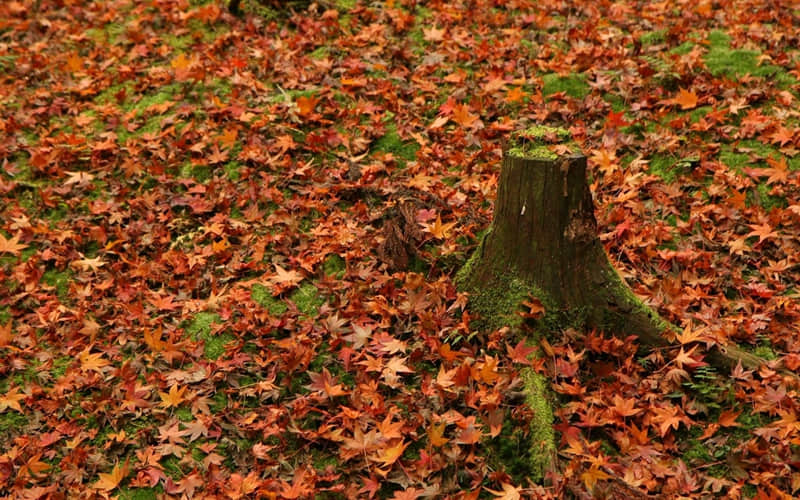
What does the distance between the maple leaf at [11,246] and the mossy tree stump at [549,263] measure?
11.3ft

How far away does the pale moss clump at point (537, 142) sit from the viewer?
11.1 ft

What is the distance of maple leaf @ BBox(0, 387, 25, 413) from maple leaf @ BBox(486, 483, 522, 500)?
8.84ft

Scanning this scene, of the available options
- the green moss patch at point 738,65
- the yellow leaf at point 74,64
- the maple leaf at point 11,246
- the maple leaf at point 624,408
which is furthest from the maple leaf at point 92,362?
the green moss patch at point 738,65

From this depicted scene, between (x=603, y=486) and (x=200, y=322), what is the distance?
2526 millimetres

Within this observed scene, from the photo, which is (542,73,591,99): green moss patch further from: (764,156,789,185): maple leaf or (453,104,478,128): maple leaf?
(764,156,789,185): maple leaf

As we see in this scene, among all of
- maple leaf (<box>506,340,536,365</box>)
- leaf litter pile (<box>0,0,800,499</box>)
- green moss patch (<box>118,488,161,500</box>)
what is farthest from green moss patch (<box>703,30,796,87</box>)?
green moss patch (<box>118,488,161,500</box>)

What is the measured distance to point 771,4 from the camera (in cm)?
678

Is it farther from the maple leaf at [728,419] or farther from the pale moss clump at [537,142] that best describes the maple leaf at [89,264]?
the maple leaf at [728,419]

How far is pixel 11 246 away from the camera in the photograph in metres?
4.92

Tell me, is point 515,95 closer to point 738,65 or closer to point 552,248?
point 738,65

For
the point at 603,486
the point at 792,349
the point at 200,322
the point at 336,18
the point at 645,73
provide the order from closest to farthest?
the point at 603,486
the point at 792,349
the point at 200,322
the point at 645,73
the point at 336,18

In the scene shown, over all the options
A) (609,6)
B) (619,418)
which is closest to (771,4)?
(609,6)

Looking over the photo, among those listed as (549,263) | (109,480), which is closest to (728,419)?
(549,263)

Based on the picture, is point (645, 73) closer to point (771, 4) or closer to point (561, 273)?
point (771, 4)
